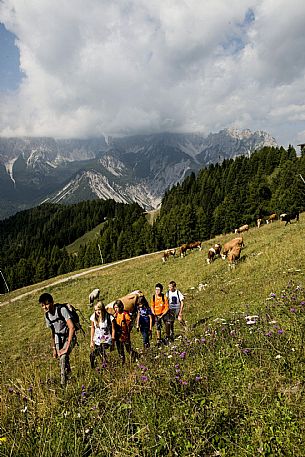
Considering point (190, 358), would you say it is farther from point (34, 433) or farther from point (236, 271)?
point (236, 271)

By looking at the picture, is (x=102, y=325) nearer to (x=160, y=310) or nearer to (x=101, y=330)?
(x=101, y=330)

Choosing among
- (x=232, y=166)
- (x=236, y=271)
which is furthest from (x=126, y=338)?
(x=232, y=166)

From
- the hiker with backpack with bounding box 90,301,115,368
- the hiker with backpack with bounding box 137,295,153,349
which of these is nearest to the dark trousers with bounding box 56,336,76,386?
the hiker with backpack with bounding box 90,301,115,368

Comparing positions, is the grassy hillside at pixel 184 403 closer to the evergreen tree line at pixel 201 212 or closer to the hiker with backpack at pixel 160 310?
the hiker with backpack at pixel 160 310

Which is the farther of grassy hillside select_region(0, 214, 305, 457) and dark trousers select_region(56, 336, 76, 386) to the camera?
dark trousers select_region(56, 336, 76, 386)

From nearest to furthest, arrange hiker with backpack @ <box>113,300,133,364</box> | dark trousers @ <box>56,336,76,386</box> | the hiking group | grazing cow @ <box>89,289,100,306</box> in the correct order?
dark trousers @ <box>56,336,76,386</box> → the hiking group → hiker with backpack @ <box>113,300,133,364</box> → grazing cow @ <box>89,289,100,306</box>

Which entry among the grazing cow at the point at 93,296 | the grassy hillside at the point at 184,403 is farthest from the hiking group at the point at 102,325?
the grazing cow at the point at 93,296

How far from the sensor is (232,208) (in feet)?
273

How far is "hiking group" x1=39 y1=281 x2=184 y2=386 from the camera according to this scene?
7449mm

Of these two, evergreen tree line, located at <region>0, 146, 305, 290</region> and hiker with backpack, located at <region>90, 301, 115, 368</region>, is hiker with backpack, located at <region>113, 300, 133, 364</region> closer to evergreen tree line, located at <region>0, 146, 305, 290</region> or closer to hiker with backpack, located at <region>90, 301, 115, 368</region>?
hiker with backpack, located at <region>90, 301, 115, 368</region>

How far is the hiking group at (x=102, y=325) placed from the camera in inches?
293

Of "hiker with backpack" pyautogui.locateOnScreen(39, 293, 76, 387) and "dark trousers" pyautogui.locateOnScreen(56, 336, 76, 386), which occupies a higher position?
"hiker with backpack" pyautogui.locateOnScreen(39, 293, 76, 387)

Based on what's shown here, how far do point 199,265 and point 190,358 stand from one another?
21.2 metres

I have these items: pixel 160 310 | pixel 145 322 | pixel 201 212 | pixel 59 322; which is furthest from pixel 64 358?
pixel 201 212
